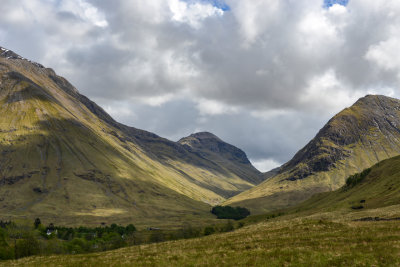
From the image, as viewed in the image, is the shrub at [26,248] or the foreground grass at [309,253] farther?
the shrub at [26,248]

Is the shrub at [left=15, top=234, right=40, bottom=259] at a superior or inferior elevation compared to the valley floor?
inferior

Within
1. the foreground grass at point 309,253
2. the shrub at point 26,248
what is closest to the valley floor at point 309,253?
the foreground grass at point 309,253

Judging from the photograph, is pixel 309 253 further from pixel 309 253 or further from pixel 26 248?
pixel 26 248

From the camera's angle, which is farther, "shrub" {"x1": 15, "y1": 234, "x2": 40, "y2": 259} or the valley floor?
"shrub" {"x1": 15, "y1": 234, "x2": 40, "y2": 259}

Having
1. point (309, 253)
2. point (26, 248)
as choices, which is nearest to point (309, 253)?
point (309, 253)

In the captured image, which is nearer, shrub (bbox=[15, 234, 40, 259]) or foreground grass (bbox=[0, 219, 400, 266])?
foreground grass (bbox=[0, 219, 400, 266])

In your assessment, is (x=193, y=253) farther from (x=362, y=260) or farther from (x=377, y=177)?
(x=377, y=177)

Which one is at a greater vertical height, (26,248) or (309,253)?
(309,253)

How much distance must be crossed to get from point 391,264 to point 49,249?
107 metres

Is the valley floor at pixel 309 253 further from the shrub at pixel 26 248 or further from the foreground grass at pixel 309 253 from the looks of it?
the shrub at pixel 26 248

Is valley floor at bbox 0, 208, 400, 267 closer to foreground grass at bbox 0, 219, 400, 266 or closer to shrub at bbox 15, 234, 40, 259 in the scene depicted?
foreground grass at bbox 0, 219, 400, 266

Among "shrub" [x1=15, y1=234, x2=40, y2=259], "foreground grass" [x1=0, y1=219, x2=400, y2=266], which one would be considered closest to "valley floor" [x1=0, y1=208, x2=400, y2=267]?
"foreground grass" [x1=0, y1=219, x2=400, y2=266]

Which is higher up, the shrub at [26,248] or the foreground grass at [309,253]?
the foreground grass at [309,253]

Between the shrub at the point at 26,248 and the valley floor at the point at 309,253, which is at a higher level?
the valley floor at the point at 309,253
